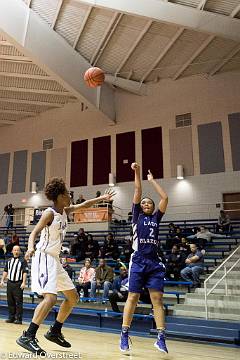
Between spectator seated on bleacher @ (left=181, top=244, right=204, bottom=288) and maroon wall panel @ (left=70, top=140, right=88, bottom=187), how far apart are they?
37.1 feet

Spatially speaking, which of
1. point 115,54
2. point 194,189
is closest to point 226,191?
point 194,189

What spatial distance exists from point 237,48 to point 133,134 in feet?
20.8

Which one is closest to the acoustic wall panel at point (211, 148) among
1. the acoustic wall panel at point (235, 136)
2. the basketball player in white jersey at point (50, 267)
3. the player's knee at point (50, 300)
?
the acoustic wall panel at point (235, 136)

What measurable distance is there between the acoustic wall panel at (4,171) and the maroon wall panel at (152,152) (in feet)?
29.3

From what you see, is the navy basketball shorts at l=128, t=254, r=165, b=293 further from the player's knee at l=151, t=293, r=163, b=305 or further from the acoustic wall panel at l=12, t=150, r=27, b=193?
the acoustic wall panel at l=12, t=150, r=27, b=193

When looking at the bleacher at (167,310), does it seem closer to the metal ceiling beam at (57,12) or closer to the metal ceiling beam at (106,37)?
the metal ceiling beam at (106,37)

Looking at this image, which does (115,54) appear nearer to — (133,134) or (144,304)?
(133,134)

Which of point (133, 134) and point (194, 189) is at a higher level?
point (133, 134)

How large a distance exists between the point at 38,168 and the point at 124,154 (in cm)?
556

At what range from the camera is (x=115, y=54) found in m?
15.7

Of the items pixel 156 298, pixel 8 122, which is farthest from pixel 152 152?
pixel 156 298

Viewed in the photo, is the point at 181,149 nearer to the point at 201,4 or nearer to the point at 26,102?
the point at 201,4

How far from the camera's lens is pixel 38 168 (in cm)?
2091

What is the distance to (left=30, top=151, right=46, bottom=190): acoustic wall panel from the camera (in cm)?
2062
